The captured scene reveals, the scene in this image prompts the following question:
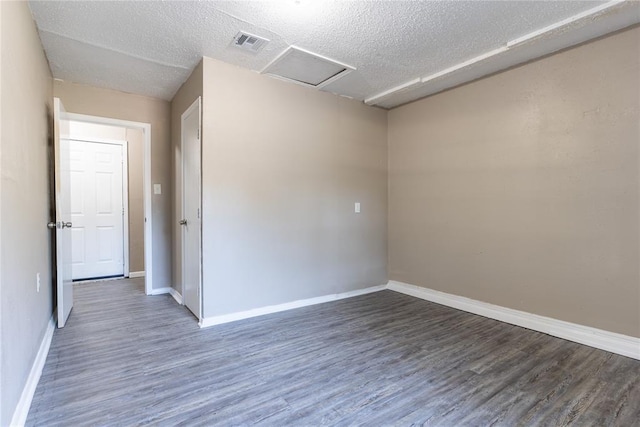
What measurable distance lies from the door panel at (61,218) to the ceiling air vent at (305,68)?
1.96 m

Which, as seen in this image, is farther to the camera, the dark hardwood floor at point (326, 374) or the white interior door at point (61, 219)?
the white interior door at point (61, 219)

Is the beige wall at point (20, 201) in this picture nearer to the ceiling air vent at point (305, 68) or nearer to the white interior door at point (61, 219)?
the white interior door at point (61, 219)

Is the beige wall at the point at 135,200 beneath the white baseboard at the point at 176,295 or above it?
above

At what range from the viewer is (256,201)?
3188 mm

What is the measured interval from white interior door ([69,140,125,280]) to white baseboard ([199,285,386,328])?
2901 mm

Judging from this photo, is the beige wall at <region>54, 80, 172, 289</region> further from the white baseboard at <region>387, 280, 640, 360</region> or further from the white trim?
the white baseboard at <region>387, 280, 640, 360</region>

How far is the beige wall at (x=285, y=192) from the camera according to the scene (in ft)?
9.71

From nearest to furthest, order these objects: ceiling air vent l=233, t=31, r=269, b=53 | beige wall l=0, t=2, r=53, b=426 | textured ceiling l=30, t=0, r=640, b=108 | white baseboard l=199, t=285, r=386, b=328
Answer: beige wall l=0, t=2, r=53, b=426, textured ceiling l=30, t=0, r=640, b=108, ceiling air vent l=233, t=31, r=269, b=53, white baseboard l=199, t=285, r=386, b=328

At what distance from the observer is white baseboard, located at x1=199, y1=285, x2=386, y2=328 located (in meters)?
2.93

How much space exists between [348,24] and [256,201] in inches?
70.2

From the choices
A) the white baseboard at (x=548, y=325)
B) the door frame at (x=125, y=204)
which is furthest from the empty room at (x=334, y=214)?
the door frame at (x=125, y=204)

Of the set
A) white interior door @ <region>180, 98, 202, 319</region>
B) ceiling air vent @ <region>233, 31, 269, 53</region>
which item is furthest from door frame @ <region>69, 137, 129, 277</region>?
ceiling air vent @ <region>233, 31, 269, 53</region>

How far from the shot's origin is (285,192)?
3377 mm

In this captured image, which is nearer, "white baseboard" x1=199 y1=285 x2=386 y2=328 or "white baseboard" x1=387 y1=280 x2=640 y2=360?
"white baseboard" x1=387 y1=280 x2=640 y2=360
